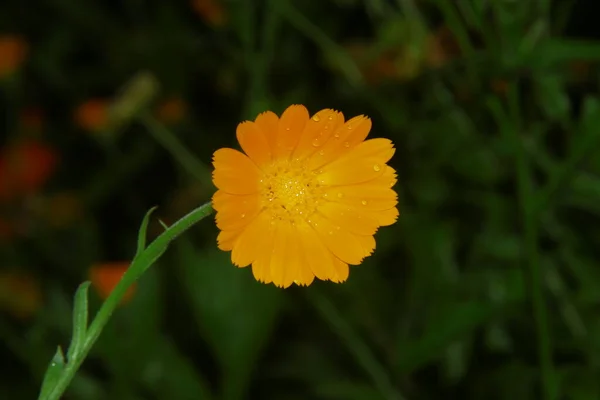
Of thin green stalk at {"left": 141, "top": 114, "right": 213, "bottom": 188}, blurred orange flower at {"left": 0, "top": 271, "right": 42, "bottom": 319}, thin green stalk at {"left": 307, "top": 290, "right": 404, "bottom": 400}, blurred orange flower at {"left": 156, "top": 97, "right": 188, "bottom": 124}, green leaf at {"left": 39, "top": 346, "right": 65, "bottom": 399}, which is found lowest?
green leaf at {"left": 39, "top": 346, "right": 65, "bottom": 399}

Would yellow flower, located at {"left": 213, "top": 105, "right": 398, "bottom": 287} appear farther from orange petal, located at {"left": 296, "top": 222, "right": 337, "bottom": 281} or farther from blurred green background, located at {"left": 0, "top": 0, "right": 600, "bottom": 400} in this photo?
blurred green background, located at {"left": 0, "top": 0, "right": 600, "bottom": 400}

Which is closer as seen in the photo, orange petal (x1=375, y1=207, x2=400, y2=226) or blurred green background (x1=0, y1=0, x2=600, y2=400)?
orange petal (x1=375, y1=207, x2=400, y2=226)

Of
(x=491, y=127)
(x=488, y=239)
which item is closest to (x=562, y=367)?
(x=488, y=239)

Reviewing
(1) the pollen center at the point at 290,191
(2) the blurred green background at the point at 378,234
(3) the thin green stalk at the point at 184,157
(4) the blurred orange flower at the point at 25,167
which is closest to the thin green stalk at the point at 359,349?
(2) the blurred green background at the point at 378,234

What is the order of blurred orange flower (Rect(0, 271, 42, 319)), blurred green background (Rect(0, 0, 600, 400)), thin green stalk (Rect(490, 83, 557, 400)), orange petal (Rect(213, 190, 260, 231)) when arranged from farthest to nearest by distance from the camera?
blurred orange flower (Rect(0, 271, 42, 319)) < blurred green background (Rect(0, 0, 600, 400)) < thin green stalk (Rect(490, 83, 557, 400)) < orange petal (Rect(213, 190, 260, 231))

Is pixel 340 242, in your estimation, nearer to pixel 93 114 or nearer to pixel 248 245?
pixel 248 245

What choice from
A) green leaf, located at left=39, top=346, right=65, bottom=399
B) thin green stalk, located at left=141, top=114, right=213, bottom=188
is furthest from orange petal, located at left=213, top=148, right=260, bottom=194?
thin green stalk, located at left=141, top=114, right=213, bottom=188
